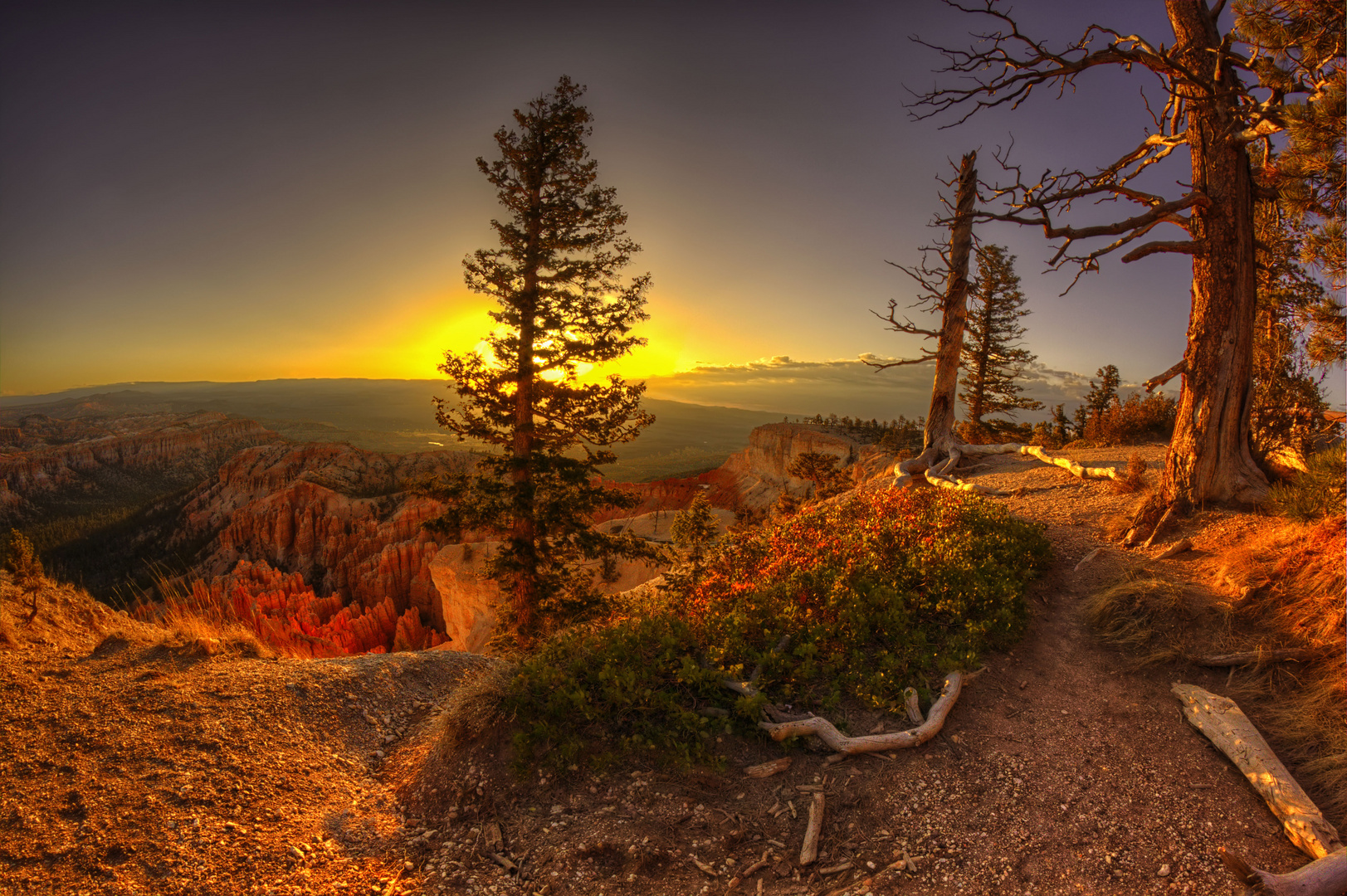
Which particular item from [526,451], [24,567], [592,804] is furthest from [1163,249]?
[24,567]

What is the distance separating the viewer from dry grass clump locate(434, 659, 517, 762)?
4867 millimetres

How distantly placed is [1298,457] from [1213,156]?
4638mm

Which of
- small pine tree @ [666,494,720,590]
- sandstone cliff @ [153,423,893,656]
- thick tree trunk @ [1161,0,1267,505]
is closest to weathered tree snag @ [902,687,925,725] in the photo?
thick tree trunk @ [1161,0,1267,505]

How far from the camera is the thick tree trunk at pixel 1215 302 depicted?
7.70m

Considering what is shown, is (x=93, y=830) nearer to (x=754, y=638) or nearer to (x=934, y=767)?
(x=754, y=638)

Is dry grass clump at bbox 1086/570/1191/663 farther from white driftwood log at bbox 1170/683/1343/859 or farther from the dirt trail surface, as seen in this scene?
white driftwood log at bbox 1170/683/1343/859

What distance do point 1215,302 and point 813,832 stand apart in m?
9.24

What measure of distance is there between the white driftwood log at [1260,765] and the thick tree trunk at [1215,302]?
173 inches

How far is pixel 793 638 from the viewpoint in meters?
5.90

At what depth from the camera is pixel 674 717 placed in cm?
475

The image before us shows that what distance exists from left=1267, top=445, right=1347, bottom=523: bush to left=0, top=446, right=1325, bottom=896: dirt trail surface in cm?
341

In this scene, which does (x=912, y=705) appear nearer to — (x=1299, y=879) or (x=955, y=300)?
(x=1299, y=879)

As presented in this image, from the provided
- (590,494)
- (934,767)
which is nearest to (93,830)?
(934,767)

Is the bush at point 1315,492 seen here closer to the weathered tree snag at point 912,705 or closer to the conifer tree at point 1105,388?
the weathered tree snag at point 912,705
